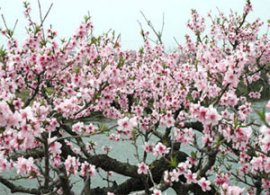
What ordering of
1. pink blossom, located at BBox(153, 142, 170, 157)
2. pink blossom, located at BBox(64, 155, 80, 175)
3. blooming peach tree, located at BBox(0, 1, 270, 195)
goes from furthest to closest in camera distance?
pink blossom, located at BBox(153, 142, 170, 157)
pink blossom, located at BBox(64, 155, 80, 175)
blooming peach tree, located at BBox(0, 1, 270, 195)

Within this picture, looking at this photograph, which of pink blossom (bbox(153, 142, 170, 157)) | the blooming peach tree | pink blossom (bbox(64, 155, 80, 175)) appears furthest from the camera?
pink blossom (bbox(153, 142, 170, 157))

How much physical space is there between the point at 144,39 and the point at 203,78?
12.1 feet

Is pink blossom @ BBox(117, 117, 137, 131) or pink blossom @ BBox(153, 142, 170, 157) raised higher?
pink blossom @ BBox(117, 117, 137, 131)

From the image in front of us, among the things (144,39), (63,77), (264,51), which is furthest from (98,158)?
(264,51)

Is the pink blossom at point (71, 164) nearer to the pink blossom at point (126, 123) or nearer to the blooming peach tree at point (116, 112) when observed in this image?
the blooming peach tree at point (116, 112)

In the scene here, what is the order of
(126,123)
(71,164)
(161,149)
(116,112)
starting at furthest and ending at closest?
(116,112) → (161,149) → (71,164) → (126,123)

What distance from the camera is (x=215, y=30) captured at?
312 inches

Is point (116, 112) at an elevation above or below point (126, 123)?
above

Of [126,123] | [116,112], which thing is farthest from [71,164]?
[116,112]

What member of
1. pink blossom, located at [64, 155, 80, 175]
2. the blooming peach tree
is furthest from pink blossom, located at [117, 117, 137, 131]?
pink blossom, located at [64, 155, 80, 175]

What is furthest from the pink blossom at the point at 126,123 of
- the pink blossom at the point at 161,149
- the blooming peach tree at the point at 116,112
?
the pink blossom at the point at 161,149

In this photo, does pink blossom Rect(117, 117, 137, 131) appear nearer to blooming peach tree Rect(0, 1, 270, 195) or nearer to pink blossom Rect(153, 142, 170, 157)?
blooming peach tree Rect(0, 1, 270, 195)

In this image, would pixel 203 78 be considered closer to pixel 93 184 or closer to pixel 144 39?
pixel 144 39

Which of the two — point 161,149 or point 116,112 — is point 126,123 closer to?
point 161,149
